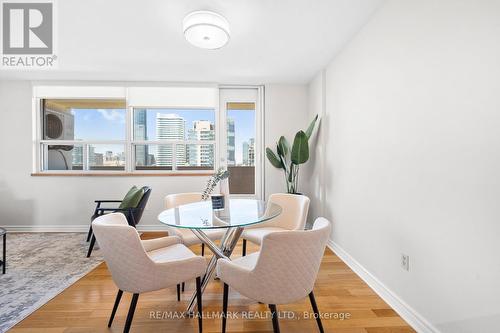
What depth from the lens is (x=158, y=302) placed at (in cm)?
194

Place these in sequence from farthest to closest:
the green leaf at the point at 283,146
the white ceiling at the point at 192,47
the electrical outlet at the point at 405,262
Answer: the green leaf at the point at 283,146
the white ceiling at the point at 192,47
the electrical outlet at the point at 405,262

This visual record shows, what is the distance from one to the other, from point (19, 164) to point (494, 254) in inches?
226

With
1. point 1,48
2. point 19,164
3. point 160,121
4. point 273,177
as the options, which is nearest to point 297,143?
point 273,177

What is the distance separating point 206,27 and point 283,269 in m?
2.08

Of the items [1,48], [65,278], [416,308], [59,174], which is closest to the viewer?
[416,308]

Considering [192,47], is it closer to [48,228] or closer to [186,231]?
[186,231]

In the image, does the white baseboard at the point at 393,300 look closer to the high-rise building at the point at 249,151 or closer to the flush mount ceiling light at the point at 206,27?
the high-rise building at the point at 249,151

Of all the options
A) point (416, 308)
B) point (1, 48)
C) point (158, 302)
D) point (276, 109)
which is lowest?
point (158, 302)

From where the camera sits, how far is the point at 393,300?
1.84m

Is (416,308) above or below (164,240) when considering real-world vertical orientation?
below

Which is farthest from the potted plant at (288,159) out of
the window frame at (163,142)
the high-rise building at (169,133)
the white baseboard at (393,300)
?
the high-rise building at (169,133)

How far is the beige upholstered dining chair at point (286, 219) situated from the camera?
2264 millimetres

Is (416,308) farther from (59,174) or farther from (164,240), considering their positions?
(59,174)

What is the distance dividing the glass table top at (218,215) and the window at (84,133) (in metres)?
2.66
